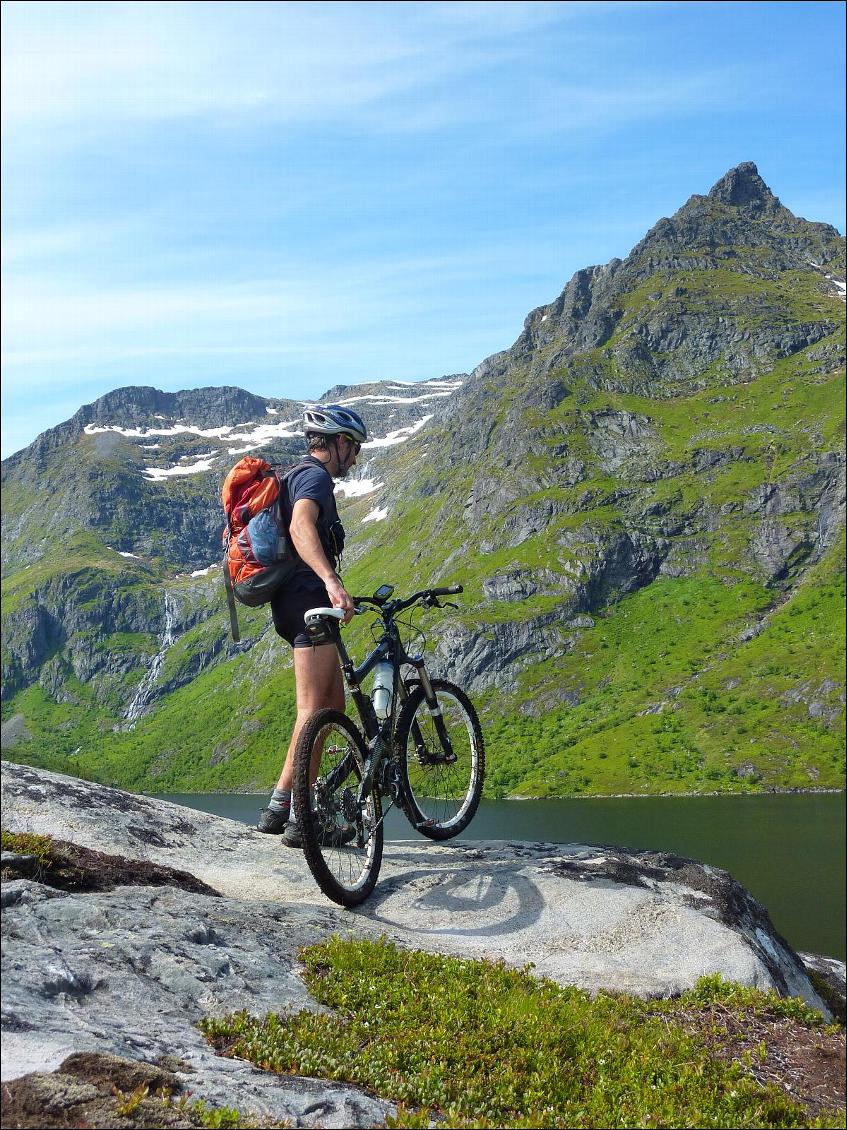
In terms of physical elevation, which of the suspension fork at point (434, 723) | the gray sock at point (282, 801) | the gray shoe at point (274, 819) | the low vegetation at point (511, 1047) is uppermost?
the suspension fork at point (434, 723)

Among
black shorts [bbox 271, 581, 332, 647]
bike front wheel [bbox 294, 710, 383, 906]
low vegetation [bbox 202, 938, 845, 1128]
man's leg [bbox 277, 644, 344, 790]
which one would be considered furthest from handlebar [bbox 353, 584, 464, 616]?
low vegetation [bbox 202, 938, 845, 1128]

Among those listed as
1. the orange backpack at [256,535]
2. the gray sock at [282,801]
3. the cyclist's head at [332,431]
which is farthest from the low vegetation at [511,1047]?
the cyclist's head at [332,431]

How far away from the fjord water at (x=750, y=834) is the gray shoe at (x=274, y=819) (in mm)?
73588

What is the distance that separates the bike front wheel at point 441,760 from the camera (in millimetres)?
10508

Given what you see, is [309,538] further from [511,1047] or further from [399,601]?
[511,1047]

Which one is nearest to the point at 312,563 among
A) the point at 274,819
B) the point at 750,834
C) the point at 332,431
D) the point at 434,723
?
the point at 332,431

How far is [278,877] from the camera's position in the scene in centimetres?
1062

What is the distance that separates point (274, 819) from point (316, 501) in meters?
3.92

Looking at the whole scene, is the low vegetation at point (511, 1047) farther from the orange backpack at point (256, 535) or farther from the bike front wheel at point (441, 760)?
the orange backpack at point (256, 535)

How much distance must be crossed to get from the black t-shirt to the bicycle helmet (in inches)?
16.6

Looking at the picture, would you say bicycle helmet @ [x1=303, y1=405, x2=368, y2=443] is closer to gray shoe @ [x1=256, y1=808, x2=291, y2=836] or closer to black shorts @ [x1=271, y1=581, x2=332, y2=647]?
black shorts @ [x1=271, y1=581, x2=332, y2=647]

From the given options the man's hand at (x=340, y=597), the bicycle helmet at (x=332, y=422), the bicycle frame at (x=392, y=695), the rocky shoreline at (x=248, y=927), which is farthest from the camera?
the bicycle helmet at (x=332, y=422)

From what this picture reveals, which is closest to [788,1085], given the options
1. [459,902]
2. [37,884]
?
[459,902]

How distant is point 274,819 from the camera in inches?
401
